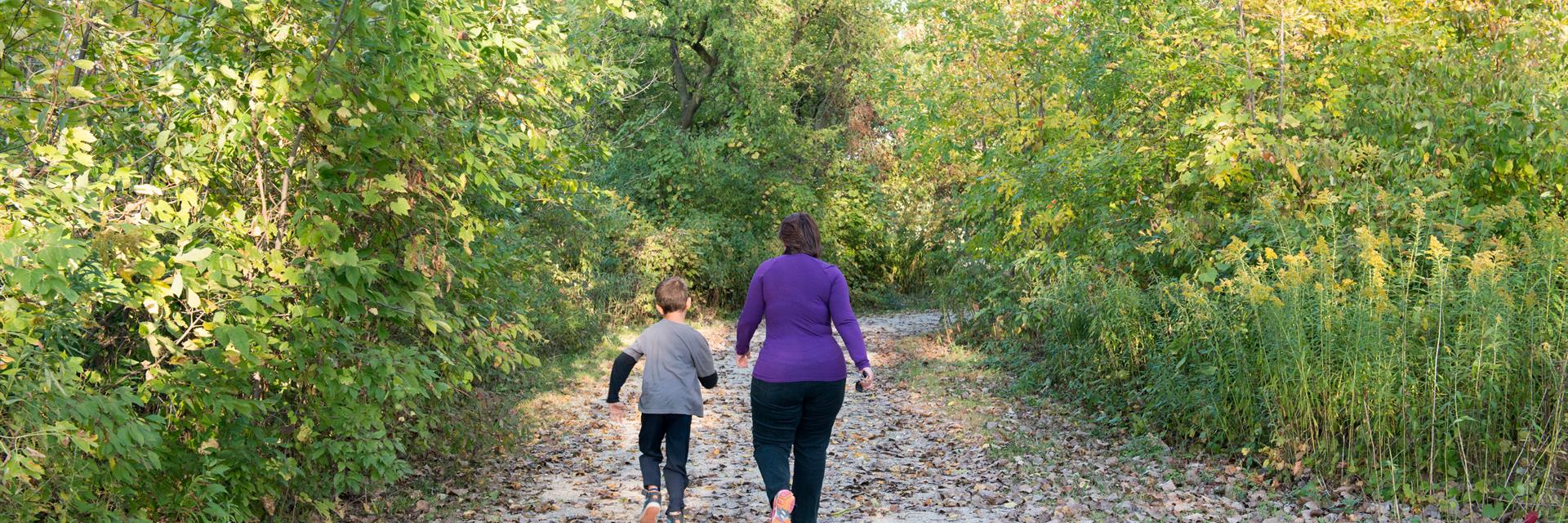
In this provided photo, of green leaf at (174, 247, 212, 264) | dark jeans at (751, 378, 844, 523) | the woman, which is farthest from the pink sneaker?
green leaf at (174, 247, 212, 264)

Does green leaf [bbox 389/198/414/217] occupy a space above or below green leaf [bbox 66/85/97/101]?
below

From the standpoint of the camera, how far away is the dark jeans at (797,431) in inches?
224

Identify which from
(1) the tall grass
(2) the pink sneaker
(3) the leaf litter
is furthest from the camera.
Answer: (3) the leaf litter

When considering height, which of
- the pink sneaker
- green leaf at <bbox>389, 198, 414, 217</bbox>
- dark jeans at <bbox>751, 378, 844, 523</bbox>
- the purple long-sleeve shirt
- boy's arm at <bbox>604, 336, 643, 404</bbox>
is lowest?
the pink sneaker

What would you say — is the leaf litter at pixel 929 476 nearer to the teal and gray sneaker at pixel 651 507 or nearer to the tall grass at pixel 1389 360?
the tall grass at pixel 1389 360

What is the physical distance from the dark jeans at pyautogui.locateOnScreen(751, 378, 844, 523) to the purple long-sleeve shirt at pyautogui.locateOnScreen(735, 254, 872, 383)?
7cm

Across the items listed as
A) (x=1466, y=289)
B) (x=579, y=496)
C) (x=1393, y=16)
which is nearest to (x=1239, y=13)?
(x=1393, y=16)

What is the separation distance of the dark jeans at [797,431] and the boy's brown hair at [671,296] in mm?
706

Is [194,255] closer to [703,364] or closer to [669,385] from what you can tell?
[669,385]

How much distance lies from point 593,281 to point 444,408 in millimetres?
10021

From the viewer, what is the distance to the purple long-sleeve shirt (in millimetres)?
5648

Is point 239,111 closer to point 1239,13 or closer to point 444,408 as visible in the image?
point 444,408

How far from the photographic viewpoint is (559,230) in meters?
11.5

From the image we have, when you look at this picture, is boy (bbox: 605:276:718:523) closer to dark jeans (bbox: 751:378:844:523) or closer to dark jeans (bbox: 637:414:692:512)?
dark jeans (bbox: 637:414:692:512)
